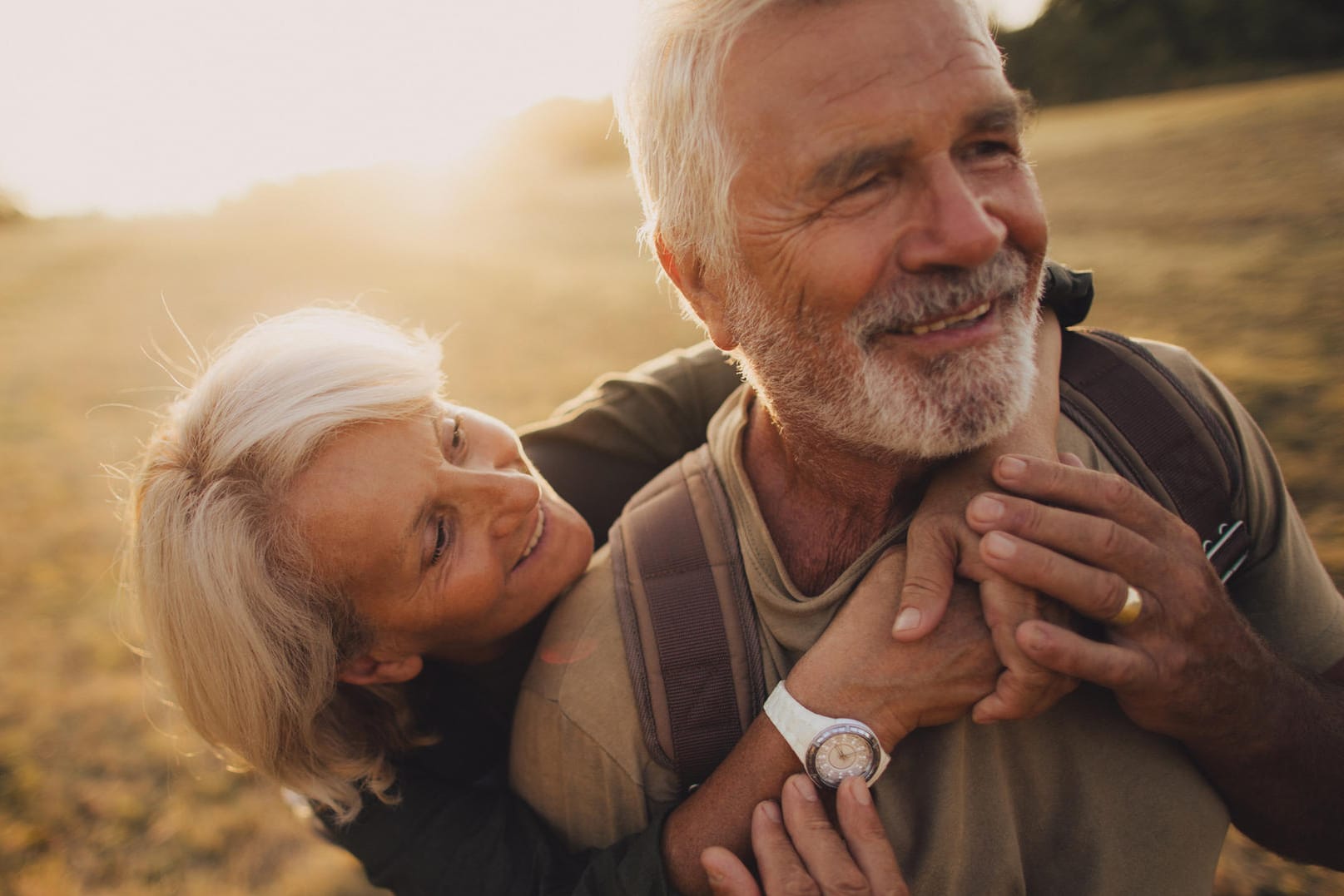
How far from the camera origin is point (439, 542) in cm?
212

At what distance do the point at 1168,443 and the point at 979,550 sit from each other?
58 centimetres

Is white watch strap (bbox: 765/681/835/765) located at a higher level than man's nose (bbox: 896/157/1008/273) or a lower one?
lower

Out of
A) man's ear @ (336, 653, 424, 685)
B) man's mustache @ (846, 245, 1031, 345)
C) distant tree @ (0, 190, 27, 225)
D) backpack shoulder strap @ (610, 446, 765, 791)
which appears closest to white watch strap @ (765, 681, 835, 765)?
backpack shoulder strap @ (610, 446, 765, 791)

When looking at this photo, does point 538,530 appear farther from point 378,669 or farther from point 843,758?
point 843,758

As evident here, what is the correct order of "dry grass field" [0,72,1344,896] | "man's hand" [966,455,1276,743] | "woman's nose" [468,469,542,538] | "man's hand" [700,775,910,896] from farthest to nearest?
"dry grass field" [0,72,1344,896]
"woman's nose" [468,469,542,538]
"man's hand" [700,775,910,896]
"man's hand" [966,455,1276,743]

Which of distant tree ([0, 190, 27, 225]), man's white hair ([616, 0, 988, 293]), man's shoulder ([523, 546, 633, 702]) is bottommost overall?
man's shoulder ([523, 546, 633, 702])

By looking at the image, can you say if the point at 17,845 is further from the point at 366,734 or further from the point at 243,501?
the point at 243,501

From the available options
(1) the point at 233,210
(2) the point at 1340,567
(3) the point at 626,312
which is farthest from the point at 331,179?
(2) the point at 1340,567

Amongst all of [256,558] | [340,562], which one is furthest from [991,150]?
[256,558]

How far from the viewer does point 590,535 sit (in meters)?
2.38

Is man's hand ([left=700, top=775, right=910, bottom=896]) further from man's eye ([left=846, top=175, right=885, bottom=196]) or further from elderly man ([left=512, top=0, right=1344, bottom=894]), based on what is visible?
man's eye ([left=846, top=175, right=885, bottom=196])

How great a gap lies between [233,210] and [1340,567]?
107ft

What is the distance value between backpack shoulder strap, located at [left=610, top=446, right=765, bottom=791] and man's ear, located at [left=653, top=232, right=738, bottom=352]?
1.88 ft

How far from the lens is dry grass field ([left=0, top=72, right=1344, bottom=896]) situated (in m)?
3.79
